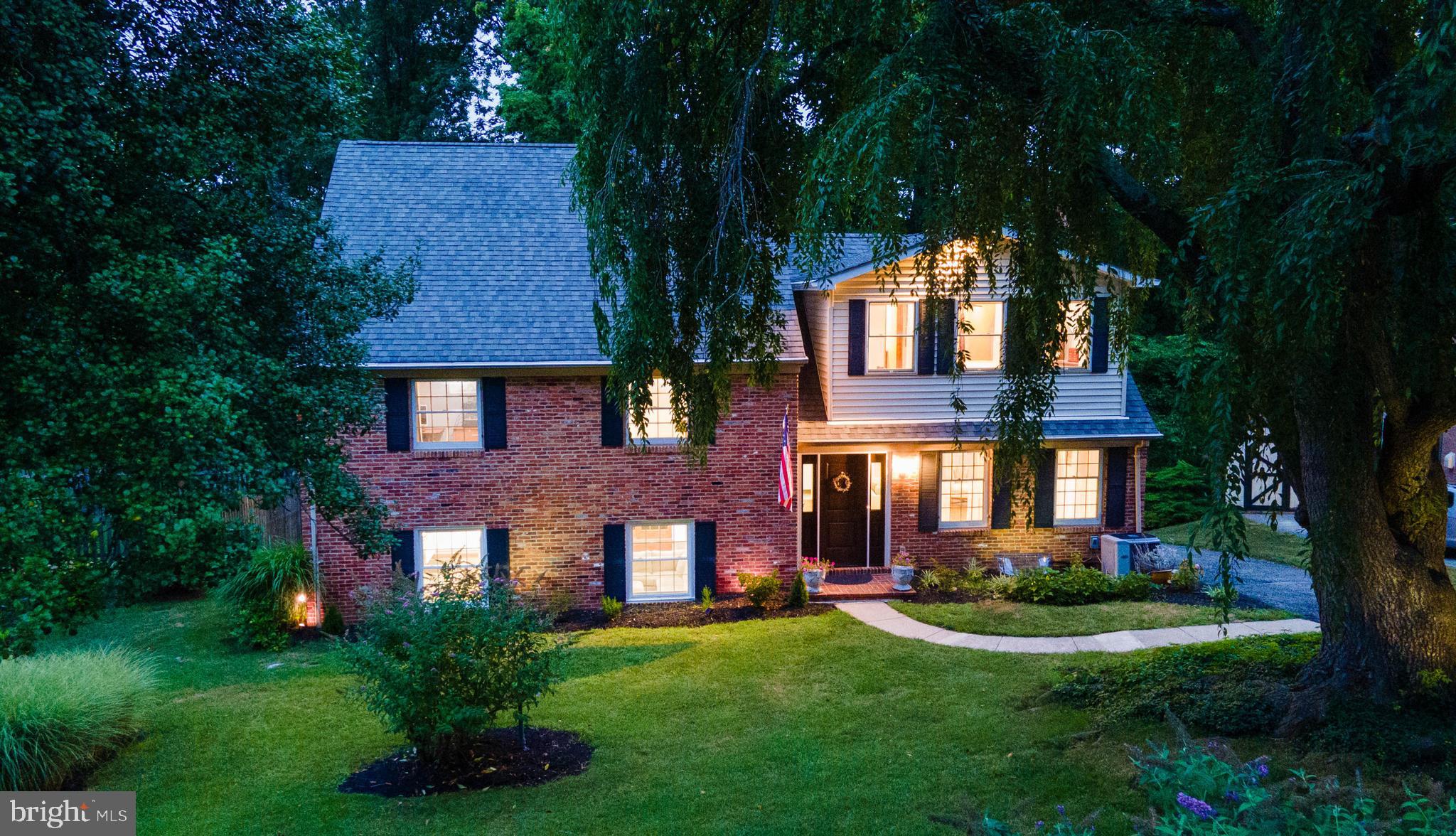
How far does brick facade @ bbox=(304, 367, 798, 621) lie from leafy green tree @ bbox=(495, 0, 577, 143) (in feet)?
30.4

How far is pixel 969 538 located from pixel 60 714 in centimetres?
1255

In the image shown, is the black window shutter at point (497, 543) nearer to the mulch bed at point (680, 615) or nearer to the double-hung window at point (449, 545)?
the double-hung window at point (449, 545)

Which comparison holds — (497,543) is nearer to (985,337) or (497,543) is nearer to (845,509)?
(845,509)

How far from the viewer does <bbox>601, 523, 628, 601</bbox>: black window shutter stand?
14.1 m

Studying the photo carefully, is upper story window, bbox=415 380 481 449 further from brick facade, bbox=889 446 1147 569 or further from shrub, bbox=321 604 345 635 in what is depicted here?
brick facade, bbox=889 446 1147 569

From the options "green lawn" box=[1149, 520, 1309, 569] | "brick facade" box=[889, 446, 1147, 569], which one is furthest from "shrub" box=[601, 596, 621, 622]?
"green lawn" box=[1149, 520, 1309, 569]

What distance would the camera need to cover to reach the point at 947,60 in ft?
20.4

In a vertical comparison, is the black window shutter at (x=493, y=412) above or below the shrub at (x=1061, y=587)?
above

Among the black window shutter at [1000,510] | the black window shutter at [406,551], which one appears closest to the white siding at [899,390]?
the black window shutter at [1000,510]

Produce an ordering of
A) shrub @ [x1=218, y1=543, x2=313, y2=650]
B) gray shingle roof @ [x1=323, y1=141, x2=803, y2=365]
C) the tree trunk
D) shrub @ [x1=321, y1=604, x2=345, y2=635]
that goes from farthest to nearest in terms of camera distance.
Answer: gray shingle roof @ [x1=323, y1=141, x2=803, y2=365]
shrub @ [x1=321, y1=604, x2=345, y2=635]
shrub @ [x1=218, y1=543, x2=313, y2=650]
the tree trunk

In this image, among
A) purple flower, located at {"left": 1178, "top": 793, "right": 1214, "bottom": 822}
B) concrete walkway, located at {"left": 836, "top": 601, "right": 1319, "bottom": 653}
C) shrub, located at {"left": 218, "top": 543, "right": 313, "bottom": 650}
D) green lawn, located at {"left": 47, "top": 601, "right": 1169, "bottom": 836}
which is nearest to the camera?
purple flower, located at {"left": 1178, "top": 793, "right": 1214, "bottom": 822}

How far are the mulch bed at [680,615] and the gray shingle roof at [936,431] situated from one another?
2766 mm

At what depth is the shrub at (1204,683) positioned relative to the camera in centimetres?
764

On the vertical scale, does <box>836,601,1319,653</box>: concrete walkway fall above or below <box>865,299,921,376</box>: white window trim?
below
